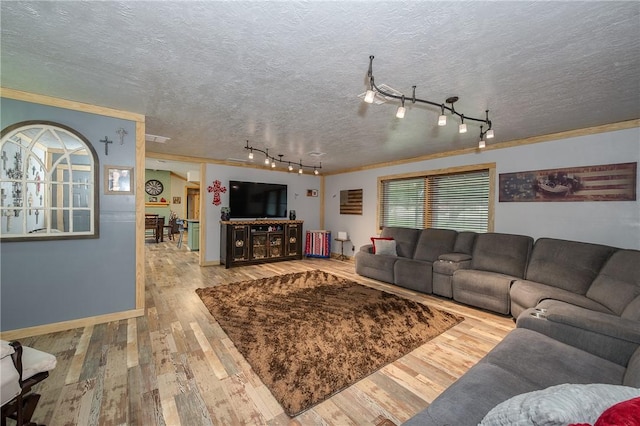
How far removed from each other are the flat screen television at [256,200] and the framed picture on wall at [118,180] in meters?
2.97

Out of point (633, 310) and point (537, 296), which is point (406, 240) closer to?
point (537, 296)

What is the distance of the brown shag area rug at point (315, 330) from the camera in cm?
195

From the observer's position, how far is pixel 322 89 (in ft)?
7.54

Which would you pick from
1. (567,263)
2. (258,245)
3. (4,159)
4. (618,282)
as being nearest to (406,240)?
(567,263)

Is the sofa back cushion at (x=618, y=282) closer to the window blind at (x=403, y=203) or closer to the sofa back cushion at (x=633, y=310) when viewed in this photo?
the sofa back cushion at (x=633, y=310)

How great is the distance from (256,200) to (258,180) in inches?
21.5

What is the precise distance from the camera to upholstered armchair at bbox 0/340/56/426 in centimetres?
122

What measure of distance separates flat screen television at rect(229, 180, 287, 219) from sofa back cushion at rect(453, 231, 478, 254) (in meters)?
4.20

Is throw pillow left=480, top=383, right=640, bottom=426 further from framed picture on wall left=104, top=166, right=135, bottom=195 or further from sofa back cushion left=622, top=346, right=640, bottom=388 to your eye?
framed picture on wall left=104, top=166, right=135, bottom=195

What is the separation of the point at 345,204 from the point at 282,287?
3.35 meters

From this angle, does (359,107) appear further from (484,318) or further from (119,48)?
(484,318)

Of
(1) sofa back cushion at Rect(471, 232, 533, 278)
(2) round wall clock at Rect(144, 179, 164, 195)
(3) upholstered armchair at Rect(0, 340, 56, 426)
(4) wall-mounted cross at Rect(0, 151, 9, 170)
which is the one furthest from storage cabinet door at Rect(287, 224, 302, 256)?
(2) round wall clock at Rect(144, 179, 164, 195)

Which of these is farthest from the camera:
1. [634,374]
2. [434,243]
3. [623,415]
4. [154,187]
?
[154,187]

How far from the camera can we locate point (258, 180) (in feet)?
21.1
